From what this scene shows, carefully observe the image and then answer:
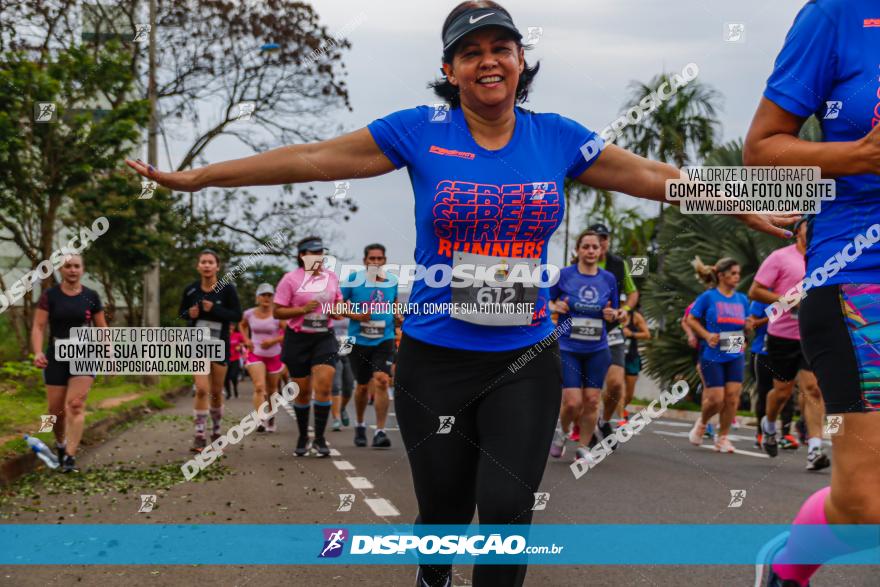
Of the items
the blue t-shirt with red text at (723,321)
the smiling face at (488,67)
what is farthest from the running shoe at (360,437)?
the smiling face at (488,67)

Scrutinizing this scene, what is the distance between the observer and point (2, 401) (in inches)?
538

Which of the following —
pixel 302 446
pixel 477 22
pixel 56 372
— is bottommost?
pixel 302 446

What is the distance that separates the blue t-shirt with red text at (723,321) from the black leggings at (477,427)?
792cm

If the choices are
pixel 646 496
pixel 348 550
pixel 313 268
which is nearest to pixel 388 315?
pixel 313 268

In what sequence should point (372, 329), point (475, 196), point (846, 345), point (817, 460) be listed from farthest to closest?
point (372, 329) → point (817, 460) → point (475, 196) → point (846, 345)

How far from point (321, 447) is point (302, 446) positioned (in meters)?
0.23

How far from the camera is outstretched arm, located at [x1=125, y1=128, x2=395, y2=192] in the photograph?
3.50 metres

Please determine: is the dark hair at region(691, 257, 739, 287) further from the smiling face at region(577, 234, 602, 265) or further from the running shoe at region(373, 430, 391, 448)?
the running shoe at region(373, 430, 391, 448)

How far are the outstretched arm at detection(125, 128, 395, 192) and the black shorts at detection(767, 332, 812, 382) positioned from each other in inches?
302

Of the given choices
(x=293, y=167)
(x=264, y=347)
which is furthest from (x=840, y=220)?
(x=264, y=347)

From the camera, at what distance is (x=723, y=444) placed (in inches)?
447

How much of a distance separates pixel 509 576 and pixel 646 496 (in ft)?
15.1

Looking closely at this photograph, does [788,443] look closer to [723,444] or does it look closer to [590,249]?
[723,444]

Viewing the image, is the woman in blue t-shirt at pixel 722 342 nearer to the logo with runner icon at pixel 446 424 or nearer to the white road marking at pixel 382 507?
the white road marking at pixel 382 507
